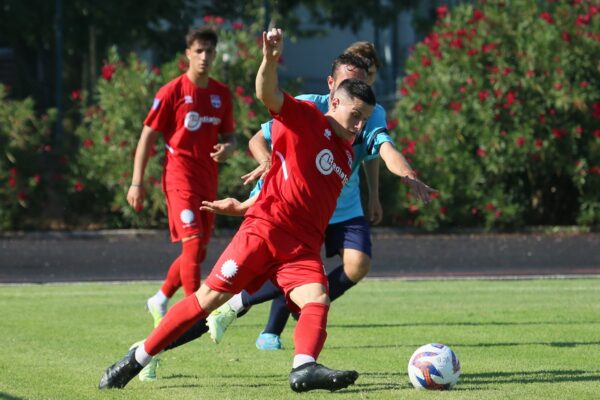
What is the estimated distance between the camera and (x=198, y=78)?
32.9 feet

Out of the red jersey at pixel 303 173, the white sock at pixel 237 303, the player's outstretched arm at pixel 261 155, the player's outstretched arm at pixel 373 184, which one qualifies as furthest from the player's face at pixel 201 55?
the red jersey at pixel 303 173

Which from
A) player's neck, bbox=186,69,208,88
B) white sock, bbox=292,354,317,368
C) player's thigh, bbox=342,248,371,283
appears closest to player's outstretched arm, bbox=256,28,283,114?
white sock, bbox=292,354,317,368

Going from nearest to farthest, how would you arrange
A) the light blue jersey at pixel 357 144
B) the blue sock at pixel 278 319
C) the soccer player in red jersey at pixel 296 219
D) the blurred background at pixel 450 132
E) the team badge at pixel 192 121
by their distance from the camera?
1. the soccer player in red jersey at pixel 296 219
2. the light blue jersey at pixel 357 144
3. the blue sock at pixel 278 319
4. the team badge at pixel 192 121
5. the blurred background at pixel 450 132

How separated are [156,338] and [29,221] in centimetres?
1435

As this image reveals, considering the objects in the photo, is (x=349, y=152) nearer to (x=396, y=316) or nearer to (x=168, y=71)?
(x=396, y=316)

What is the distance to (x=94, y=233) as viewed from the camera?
800 inches

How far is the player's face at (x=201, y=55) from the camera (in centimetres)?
982

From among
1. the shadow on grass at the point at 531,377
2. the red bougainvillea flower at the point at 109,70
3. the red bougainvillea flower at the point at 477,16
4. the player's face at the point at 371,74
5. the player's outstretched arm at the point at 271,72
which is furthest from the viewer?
the red bougainvillea flower at the point at 477,16

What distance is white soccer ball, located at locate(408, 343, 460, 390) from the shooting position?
675 cm

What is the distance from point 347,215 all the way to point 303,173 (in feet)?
5.92

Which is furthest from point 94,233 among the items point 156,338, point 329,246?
point 156,338

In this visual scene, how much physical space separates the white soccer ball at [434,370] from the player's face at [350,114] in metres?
1.28

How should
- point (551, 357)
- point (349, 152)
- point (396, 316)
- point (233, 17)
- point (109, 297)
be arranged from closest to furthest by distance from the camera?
1. point (349, 152)
2. point (551, 357)
3. point (396, 316)
4. point (109, 297)
5. point (233, 17)

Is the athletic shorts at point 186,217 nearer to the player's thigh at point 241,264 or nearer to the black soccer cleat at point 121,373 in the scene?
the black soccer cleat at point 121,373
